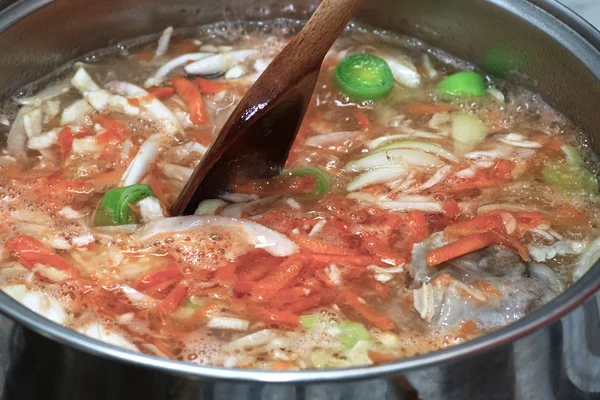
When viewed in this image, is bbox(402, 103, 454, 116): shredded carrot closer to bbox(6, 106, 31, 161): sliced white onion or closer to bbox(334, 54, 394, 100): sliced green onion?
bbox(334, 54, 394, 100): sliced green onion

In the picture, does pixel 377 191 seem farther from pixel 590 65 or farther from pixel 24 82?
pixel 24 82

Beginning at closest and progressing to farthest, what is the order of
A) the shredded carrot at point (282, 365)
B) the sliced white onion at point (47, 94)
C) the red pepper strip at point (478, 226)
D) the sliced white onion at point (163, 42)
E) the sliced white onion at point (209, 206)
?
1. the shredded carrot at point (282, 365)
2. the red pepper strip at point (478, 226)
3. the sliced white onion at point (209, 206)
4. the sliced white onion at point (47, 94)
5. the sliced white onion at point (163, 42)

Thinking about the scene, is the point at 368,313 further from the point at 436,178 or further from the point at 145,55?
the point at 145,55

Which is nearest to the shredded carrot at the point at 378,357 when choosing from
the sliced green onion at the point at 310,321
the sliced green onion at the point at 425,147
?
the sliced green onion at the point at 310,321

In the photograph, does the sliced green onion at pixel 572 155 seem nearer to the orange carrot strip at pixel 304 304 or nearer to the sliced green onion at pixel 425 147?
the sliced green onion at pixel 425 147

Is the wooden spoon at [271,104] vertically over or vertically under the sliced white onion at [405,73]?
over

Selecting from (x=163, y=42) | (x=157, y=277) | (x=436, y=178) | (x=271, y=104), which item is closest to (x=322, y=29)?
(x=271, y=104)

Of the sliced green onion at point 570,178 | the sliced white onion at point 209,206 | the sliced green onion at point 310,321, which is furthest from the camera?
the sliced green onion at point 570,178
